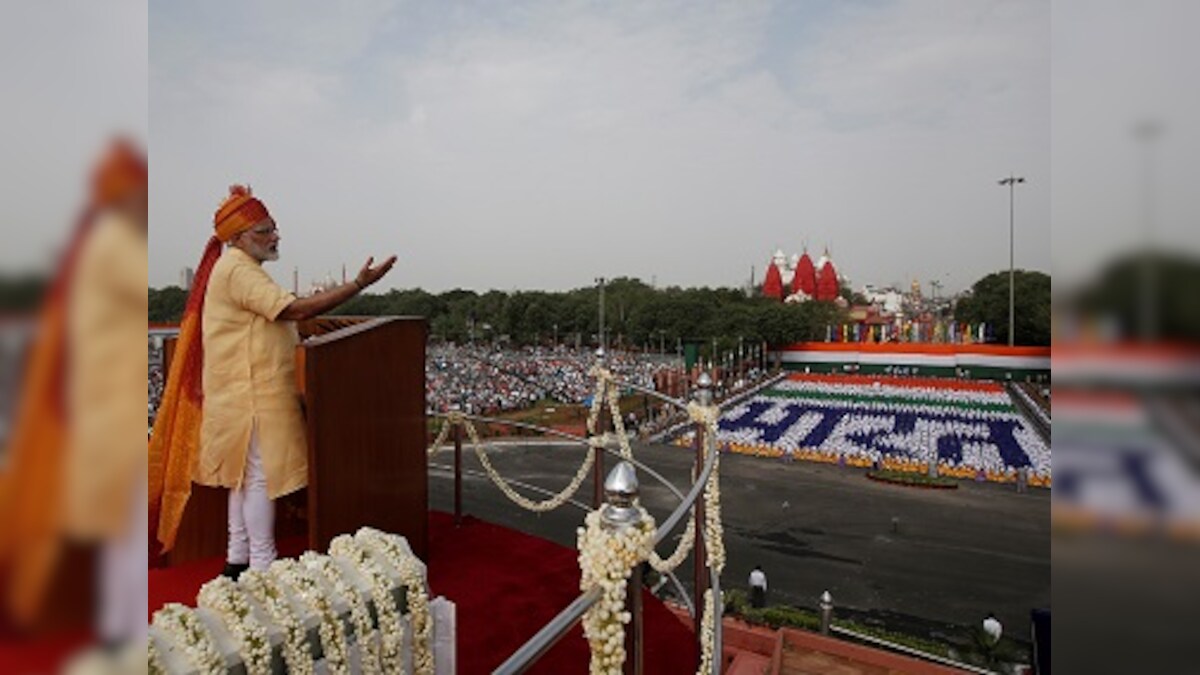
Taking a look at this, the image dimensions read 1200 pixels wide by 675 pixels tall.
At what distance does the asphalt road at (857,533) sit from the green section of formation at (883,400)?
470 inches

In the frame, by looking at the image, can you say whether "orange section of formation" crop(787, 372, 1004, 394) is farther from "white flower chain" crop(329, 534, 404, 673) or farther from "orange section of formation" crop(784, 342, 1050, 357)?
"white flower chain" crop(329, 534, 404, 673)

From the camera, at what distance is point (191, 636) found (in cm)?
197

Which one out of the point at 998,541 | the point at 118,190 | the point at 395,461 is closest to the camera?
the point at 118,190

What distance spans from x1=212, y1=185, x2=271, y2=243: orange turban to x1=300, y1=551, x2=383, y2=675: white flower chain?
62.6 inches

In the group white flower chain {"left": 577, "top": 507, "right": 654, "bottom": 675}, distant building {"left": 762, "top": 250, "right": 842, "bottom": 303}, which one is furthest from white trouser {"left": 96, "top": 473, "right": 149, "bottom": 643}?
distant building {"left": 762, "top": 250, "right": 842, "bottom": 303}

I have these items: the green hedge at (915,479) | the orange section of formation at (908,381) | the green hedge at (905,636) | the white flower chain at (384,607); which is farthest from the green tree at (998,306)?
the white flower chain at (384,607)

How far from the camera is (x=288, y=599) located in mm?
2260

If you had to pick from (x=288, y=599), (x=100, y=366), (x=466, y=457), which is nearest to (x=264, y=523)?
(x=288, y=599)

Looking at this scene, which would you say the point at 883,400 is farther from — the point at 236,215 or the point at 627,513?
the point at 627,513

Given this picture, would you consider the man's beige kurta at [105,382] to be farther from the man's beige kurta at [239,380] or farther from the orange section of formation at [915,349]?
the orange section of formation at [915,349]

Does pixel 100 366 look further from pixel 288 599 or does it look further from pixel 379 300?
pixel 379 300

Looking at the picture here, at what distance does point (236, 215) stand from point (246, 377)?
2.39 feet

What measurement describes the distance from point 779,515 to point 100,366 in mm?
16905

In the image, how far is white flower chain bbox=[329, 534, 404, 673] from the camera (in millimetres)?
2496
